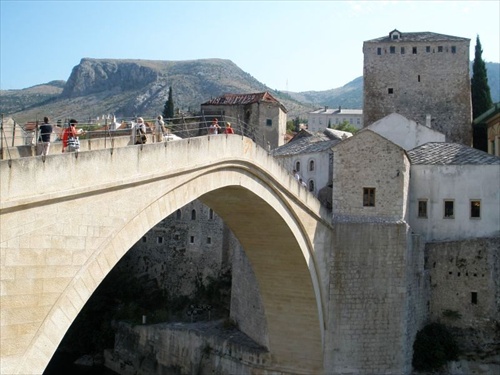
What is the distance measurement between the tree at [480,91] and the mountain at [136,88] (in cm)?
6870

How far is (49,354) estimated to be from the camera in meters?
10.3

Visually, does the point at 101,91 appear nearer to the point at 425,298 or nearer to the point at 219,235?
the point at 219,235

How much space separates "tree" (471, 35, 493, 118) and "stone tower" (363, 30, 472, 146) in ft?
12.3

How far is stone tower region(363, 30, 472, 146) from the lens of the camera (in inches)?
1487

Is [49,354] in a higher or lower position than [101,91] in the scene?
lower

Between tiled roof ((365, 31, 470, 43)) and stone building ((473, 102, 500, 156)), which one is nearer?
stone building ((473, 102, 500, 156))

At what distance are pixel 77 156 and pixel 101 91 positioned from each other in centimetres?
12724

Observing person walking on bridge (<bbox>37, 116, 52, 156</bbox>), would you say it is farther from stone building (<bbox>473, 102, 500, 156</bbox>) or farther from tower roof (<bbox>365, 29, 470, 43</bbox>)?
tower roof (<bbox>365, 29, 470, 43</bbox>)

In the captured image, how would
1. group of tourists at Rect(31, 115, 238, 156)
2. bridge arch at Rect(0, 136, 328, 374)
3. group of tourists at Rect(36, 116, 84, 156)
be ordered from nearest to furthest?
bridge arch at Rect(0, 136, 328, 374)
group of tourists at Rect(36, 116, 84, 156)
group of tourists at Rect(31, 115, 238, 156)

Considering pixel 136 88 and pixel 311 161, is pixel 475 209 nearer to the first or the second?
pixel 311 161

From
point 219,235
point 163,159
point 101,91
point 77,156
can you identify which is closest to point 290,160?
point 219,235

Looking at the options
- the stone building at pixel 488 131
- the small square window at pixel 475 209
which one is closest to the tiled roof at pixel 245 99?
the stone building at pixel 488 131

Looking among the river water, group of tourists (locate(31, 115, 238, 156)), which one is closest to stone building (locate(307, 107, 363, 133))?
the river water

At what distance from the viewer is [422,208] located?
25.5 m
